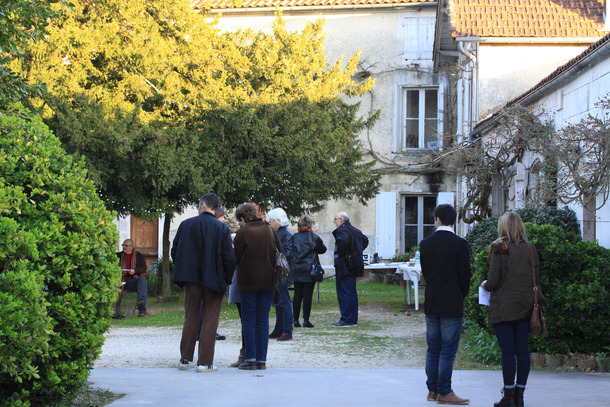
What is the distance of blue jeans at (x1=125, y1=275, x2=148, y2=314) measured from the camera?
1404cm

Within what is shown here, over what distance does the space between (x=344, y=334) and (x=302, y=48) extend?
680cm

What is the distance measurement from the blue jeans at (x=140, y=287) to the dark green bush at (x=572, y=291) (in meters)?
7.90

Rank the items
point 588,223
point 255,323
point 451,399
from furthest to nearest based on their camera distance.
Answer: point 588,223 < point 255,323 < point 451,399

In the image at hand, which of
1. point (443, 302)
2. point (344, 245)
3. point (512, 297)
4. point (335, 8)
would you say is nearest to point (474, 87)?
point (344, 245)

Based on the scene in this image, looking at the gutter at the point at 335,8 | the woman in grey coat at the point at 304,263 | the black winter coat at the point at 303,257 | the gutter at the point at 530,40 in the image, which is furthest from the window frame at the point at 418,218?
the black winter coat at the point at 303,257

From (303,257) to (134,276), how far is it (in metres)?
4.08

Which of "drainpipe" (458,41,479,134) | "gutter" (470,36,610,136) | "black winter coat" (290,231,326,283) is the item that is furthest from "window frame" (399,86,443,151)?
"black winter coat" (290,231,326,283)

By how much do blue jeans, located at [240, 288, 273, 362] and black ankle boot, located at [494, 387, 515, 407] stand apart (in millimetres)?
2642

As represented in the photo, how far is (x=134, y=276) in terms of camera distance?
46.9 feet

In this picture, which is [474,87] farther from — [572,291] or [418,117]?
[572,291]

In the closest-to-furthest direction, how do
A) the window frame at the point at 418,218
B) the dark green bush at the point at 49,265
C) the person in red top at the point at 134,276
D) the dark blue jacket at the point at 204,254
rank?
the dark green bush at the point at 49,265 < the dark blue jacket at the point at 204,254 < the person in red top at the point at 134,276 < the window frame at the point at 418,218

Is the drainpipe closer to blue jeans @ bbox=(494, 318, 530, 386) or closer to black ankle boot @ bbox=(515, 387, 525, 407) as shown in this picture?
blue jeans @ bbox=(494, 318, 530, 386)

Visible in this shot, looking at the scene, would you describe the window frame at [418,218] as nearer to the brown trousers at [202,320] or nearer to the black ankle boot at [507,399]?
the brown trousers at [202,320]

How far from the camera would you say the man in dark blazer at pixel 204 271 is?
302 inches
